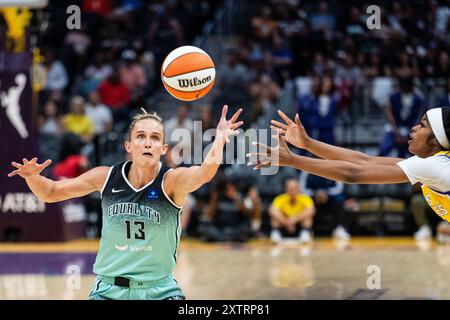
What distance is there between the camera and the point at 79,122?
16375 millimetres

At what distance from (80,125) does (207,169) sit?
11558 mm

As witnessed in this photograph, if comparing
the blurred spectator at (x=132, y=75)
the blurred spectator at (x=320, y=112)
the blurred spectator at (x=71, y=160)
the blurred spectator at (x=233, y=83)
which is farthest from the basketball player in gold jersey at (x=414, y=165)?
the blurred spectator at (x=132, y=75)

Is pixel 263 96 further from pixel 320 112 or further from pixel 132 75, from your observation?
pixel 132 75

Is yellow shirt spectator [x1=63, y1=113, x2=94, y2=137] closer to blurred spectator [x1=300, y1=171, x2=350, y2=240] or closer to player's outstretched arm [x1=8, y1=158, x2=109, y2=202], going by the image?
blurred spectator [x1=300, y1=171, x2=350, y2=240]

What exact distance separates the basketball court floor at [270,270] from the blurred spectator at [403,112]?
5.69 feet

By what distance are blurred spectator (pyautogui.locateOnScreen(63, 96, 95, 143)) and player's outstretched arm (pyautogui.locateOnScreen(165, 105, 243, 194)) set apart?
1106 centimetres

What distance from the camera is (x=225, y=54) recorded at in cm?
1777

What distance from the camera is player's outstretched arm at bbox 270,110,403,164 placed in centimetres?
584

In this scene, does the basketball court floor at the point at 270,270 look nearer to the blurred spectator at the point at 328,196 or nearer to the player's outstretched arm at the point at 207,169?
the blurred spectator at the point at 328,196

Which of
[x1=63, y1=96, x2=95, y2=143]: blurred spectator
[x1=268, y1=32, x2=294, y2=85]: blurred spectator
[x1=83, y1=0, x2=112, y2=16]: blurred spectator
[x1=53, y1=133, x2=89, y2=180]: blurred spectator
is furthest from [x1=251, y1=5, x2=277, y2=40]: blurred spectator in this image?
[x1=53, y1=133, x2=89, y2=180]: blurred spectator

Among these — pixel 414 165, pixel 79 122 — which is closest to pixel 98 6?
pixel 79 122

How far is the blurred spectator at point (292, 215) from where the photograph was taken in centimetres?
1464
